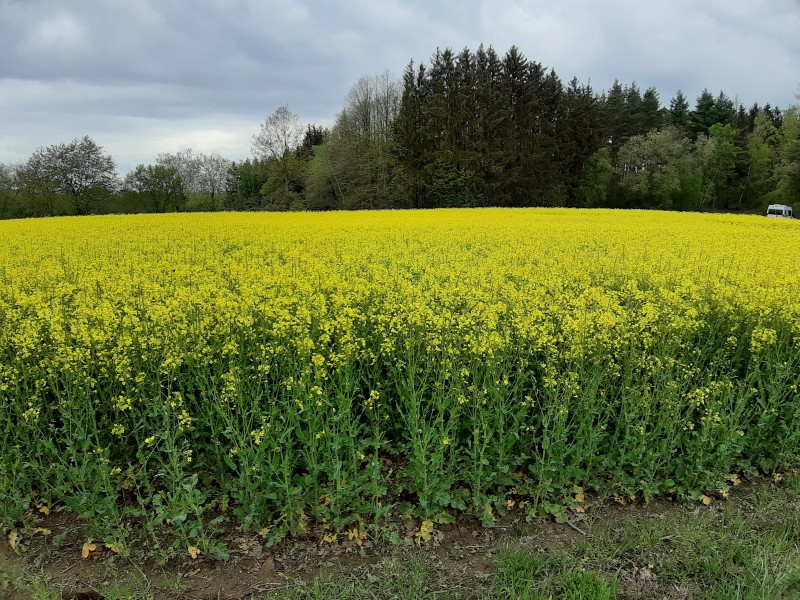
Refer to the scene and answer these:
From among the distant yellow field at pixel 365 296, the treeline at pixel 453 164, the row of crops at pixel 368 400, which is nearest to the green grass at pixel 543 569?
the row of crops at pixel 368 400

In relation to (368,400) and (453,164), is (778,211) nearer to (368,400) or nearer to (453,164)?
(453,164)

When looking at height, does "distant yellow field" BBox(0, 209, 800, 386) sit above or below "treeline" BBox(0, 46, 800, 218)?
below

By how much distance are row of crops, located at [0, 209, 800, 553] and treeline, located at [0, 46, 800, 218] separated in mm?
39250

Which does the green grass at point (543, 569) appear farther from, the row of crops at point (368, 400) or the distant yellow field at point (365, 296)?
the distant yellow field at point (365, 296)

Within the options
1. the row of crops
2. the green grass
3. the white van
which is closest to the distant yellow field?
the row of crops

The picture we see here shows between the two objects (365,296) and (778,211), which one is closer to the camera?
(365,296)

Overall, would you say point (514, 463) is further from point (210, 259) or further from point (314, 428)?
point (210, 259)

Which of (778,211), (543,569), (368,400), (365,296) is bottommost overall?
(543,569)

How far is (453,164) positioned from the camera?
44906 mm

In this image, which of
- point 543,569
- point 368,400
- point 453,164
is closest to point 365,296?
point 368,400

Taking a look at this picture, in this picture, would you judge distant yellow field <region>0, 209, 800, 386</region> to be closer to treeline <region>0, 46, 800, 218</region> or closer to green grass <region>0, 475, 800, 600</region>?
green grass <region>0, 475, 800, 600</region>

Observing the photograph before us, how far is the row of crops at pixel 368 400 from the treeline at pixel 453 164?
39.2 m

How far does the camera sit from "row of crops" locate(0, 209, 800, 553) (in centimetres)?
373

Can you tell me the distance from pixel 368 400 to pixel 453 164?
43212 mm
